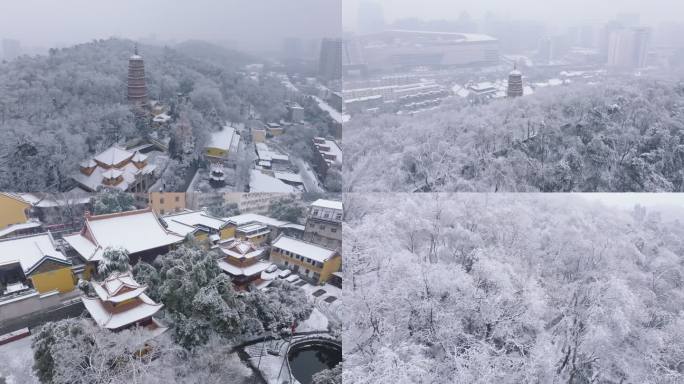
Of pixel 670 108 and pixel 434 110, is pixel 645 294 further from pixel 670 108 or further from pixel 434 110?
pixel 434 110

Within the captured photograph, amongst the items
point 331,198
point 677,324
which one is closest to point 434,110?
point 331,198

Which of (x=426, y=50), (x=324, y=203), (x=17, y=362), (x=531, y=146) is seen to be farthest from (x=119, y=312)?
(x=531, y=146)

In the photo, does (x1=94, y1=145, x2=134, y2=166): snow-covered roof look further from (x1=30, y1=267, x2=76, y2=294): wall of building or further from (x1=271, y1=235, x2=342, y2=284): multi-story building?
(x1=271, y1=235, x2=342, y2=284): multi-story building

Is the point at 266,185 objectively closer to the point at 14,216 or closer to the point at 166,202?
the point at 166,202

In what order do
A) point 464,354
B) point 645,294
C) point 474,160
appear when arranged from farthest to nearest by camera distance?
point 474,160, point 645,294, point 464,354

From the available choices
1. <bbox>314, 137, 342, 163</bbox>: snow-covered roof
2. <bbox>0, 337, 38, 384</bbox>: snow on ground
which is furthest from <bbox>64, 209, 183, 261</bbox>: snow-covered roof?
<bbox>314, 137, 342, 163</bbox>: snow-covered roof

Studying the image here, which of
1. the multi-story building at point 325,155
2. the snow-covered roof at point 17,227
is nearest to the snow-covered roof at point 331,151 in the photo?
the multi-story building at point 325,155
